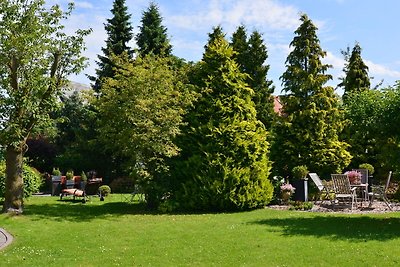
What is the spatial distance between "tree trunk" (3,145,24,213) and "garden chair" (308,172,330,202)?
10.4 m

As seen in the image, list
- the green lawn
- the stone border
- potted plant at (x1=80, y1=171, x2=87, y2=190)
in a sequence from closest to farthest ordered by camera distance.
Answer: the green lawn, the stone border, potted plant at (x1=80, y1=171, x2=87, y2=190)

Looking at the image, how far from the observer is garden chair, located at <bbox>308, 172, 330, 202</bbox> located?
16.7 meters

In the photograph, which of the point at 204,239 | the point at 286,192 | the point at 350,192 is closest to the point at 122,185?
the point at 286,192

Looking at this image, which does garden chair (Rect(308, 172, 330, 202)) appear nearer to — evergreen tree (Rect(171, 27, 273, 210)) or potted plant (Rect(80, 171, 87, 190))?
evergreen tree (Rect(171, 27, 273, 210))

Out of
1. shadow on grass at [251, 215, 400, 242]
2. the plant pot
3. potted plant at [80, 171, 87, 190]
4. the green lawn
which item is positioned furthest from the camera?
potted plant at [80, 171, 87, 190]

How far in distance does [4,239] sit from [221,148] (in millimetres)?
7802

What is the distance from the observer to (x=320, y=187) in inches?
663

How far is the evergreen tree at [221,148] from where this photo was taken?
603 inches

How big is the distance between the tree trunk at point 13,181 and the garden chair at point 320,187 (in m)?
10.4

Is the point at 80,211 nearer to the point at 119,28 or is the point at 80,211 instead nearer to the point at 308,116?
the point at 308,116

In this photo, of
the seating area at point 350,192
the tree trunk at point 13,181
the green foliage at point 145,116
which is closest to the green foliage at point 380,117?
the seating area at point 350,192

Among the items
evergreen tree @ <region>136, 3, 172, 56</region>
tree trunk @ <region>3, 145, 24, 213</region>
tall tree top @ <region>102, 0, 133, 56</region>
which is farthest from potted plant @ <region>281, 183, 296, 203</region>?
tall tree top @ <region>102, 0, 133, 56</region>

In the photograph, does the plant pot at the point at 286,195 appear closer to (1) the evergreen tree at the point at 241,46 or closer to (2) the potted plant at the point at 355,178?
(2) the potted plant at the point at 355,178

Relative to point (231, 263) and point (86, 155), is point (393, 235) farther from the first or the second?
point (86, 155)
